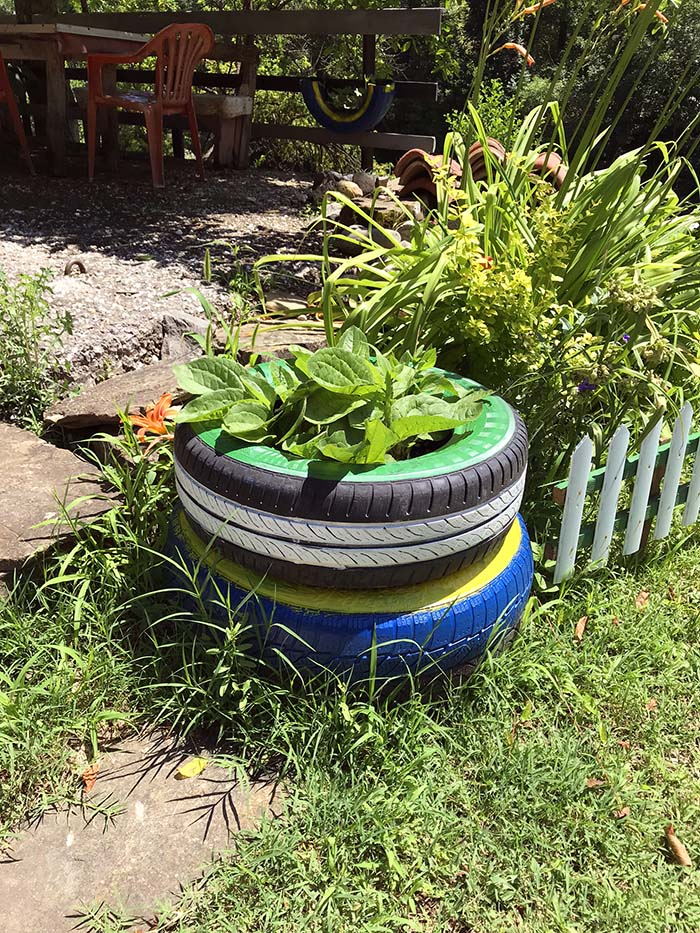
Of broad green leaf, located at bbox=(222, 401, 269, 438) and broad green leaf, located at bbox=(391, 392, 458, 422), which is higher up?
broad green leaf, located at bbox=(391, 392, 458, 422)

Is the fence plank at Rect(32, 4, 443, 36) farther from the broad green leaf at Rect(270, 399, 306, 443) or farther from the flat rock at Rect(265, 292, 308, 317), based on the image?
the broad green leaf at Rect(270, 399, 306, 443)

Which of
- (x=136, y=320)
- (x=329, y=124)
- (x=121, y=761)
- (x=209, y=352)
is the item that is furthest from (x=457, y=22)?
(x=121, y=761)

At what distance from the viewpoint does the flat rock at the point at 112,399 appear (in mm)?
3010

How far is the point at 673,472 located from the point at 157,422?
6.05ft

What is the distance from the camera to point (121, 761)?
2.00m

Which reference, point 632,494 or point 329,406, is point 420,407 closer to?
point 329,406

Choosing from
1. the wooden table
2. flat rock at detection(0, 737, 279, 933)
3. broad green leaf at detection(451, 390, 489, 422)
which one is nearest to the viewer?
flat rock at detection(0, 737, 279, 933)

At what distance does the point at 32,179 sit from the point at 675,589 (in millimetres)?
7484

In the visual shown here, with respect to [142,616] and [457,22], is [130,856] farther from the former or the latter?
[457,22]

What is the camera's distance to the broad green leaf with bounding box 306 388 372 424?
209 cm

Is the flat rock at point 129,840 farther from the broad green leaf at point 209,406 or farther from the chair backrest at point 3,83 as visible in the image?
the chair backrest at point 3,83

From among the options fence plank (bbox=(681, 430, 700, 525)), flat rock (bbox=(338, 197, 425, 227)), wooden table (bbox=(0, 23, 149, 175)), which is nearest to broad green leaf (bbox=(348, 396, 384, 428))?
fence plank (bbox=(681, 430, 700, 525))

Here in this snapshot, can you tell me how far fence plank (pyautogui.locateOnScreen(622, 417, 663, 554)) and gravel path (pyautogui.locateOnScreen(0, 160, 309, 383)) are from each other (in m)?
2.25

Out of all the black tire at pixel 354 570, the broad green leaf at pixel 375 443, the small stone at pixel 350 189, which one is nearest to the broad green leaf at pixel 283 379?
the broad green leaf at pixel 375 443
